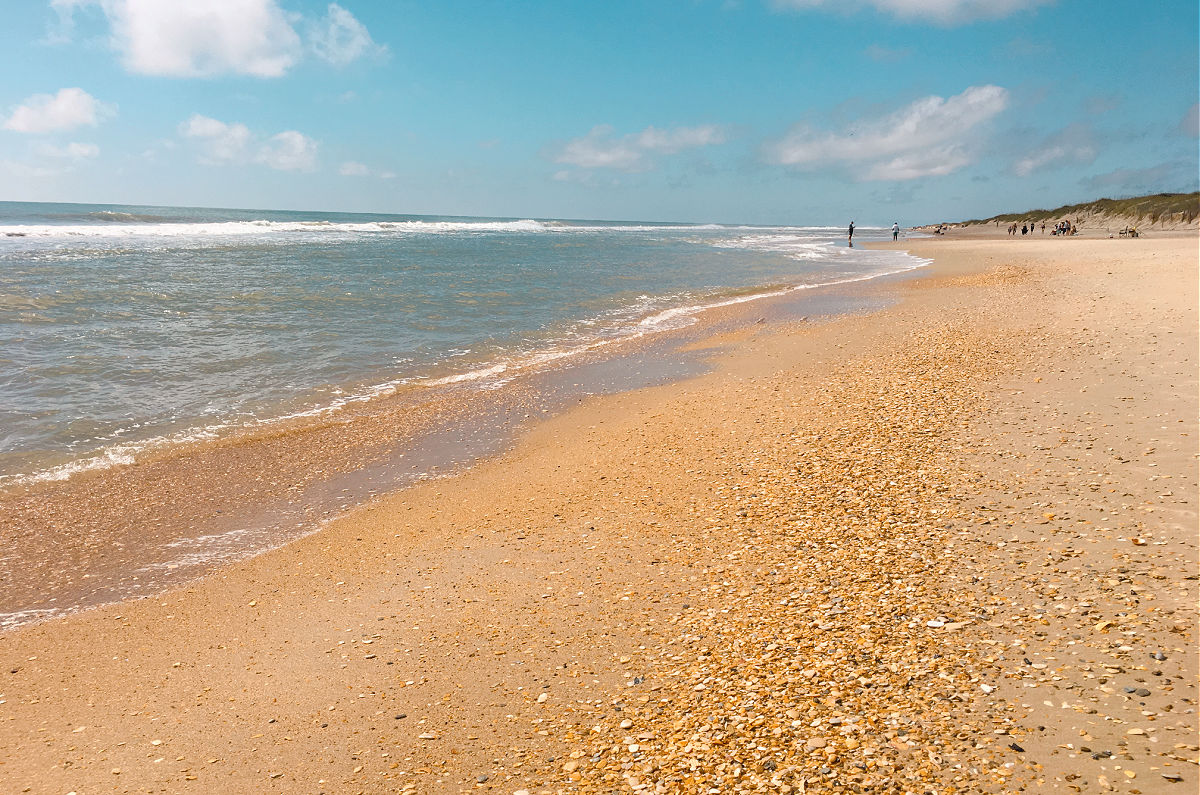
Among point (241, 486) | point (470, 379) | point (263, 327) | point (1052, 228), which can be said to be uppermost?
point (1052, 228)

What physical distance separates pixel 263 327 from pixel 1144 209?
7654 centimetres

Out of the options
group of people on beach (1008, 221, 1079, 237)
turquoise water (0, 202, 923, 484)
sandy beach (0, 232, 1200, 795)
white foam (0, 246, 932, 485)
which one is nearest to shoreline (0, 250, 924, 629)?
white foam (0, 246, 932, 485)

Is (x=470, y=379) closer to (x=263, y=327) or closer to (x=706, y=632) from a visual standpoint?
(x=263, y=327)

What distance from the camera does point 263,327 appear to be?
56.6ft

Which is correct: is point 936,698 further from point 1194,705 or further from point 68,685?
point 68,685

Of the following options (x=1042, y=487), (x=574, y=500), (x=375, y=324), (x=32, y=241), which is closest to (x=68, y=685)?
(x=574, y=500)

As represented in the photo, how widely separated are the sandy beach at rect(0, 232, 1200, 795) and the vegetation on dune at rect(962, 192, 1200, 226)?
64.9m

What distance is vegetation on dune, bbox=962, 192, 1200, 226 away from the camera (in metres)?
56.1

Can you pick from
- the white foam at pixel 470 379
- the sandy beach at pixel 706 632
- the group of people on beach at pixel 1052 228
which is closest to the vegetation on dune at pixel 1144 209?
the group of people on beach at pixel 1052 228

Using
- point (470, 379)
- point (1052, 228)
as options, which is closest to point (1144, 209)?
point (1052, 228)

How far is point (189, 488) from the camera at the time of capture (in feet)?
26.5

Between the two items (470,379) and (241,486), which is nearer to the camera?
(241,486)

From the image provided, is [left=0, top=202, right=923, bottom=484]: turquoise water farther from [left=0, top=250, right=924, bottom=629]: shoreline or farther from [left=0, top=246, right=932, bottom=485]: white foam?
[left=0, top=250, right=924, bottom=629]: shoreline

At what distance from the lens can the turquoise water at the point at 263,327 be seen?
1052cm
